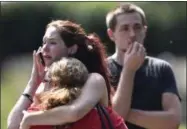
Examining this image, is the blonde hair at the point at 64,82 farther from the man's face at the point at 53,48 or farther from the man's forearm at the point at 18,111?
the man's forearm at the point at 18,111

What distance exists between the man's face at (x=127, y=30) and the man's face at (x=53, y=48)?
2.83 feet

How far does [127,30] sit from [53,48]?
3.31ft

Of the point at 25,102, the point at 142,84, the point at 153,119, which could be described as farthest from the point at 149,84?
the point at 25,102

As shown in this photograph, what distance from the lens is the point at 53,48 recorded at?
523cm

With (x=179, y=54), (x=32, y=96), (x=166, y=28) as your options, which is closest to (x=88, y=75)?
(x=32, y=96)

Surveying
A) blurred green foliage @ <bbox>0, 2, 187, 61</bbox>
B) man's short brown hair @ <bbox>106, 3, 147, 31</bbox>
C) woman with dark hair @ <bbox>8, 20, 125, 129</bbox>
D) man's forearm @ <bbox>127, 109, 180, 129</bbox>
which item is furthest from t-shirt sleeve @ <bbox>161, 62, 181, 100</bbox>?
blurred green foliage @ <bbox>0, 2, 187, 61</bbox>

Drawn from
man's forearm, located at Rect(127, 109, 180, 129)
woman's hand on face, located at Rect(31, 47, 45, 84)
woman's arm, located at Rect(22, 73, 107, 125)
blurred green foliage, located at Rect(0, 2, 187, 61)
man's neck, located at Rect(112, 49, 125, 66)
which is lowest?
blurred green foliage, located at Rect(0, 2, 187, 61)

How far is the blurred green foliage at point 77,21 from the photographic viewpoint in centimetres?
1881

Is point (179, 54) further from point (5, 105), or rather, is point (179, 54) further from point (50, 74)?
point (50, 74)

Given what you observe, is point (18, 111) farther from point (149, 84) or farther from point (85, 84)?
point (149, 84)

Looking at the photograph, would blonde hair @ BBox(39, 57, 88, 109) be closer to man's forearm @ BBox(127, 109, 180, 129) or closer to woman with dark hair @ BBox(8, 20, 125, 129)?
woman with dark hair @ BBox(8, 20, 125, 129)

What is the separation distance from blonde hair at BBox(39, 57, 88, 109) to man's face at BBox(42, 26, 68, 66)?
0.31ft

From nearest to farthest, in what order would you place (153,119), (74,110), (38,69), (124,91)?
(74,110) < (38,69) < (124,91) < (153,119)

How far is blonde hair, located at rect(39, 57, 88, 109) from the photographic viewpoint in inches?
195
